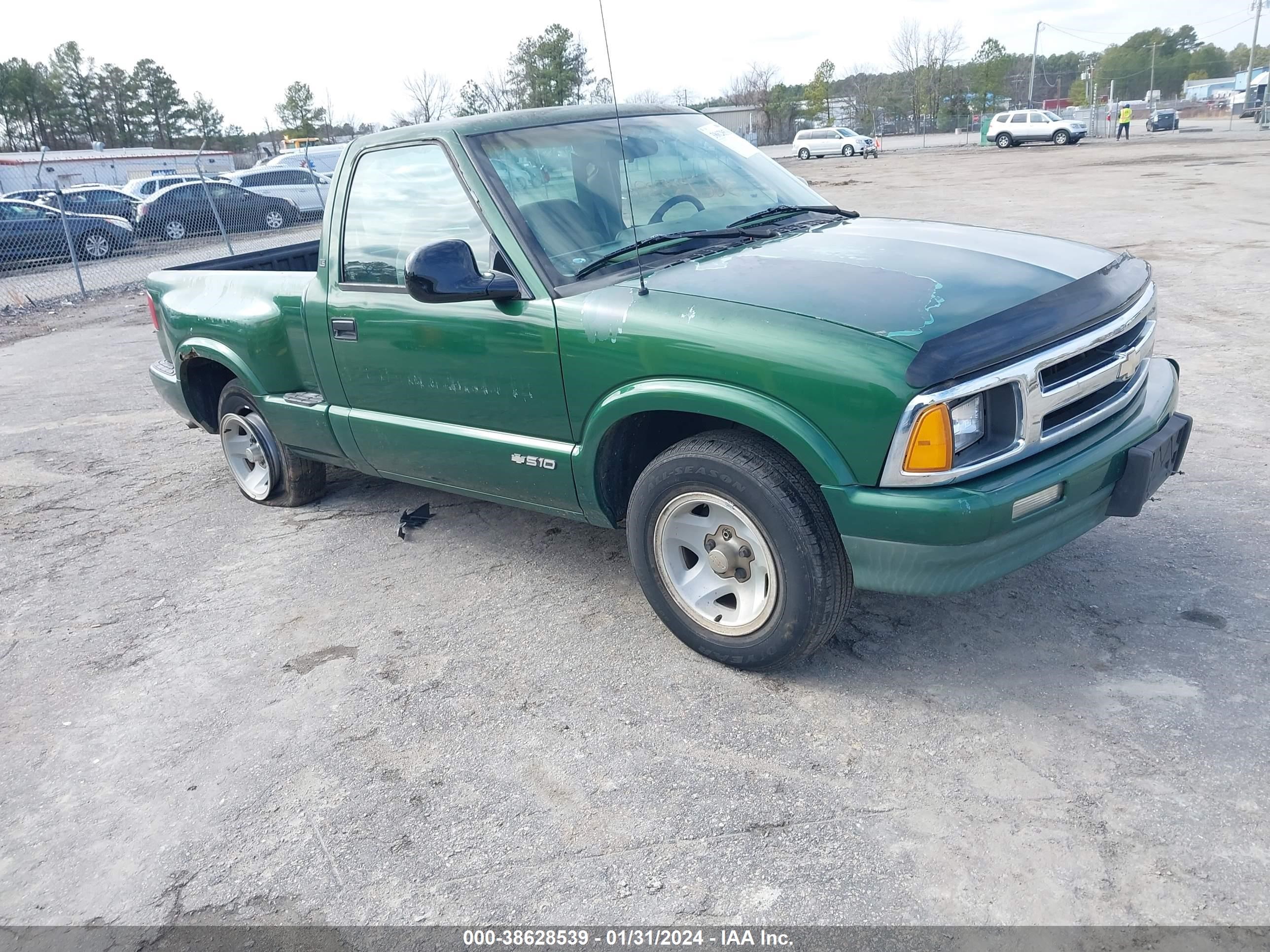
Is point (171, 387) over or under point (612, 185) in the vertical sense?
under

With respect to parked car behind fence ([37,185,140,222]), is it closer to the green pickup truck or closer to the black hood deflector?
the green pickup truck

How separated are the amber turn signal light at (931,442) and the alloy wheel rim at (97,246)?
21.0 meters

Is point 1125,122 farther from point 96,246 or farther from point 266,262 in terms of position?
point 266,262

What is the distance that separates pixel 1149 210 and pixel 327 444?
13.8 m

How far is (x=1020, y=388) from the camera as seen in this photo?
2.81 meters

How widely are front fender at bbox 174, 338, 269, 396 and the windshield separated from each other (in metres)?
1.87

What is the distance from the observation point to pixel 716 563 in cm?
326

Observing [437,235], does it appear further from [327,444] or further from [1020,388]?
[1020,388]

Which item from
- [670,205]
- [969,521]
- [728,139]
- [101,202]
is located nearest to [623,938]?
[969,521]

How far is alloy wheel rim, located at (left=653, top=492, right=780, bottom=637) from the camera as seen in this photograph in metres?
3.17

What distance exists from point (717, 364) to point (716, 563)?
0.68 m

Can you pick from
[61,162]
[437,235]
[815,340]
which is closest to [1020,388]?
[815,340]

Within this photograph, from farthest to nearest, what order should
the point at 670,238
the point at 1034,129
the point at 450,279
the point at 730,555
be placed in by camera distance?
1. the point at 1034,129
2. the point at 670,238
3. the point at 450,279
4. the point at 730,555

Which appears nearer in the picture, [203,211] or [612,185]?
[612,185]
